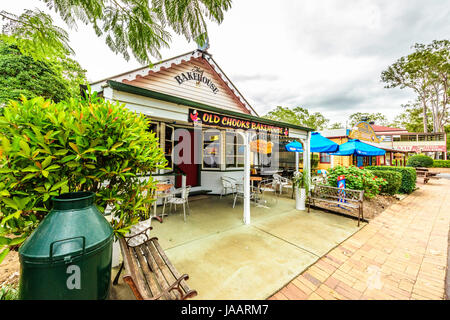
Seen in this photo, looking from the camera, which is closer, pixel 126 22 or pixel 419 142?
pixel 126 22

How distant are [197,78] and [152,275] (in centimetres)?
688

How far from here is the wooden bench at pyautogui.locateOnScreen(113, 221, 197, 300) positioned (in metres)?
1.48

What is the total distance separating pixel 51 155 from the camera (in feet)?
4.99

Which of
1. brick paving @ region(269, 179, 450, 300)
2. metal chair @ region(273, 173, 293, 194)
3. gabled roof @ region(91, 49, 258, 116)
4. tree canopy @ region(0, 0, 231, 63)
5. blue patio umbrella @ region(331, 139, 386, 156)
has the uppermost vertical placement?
gabled roof @ region(91, 49, 258, 116)

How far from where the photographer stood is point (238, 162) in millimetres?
8070

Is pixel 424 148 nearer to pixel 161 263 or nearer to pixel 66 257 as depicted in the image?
pixel 161 263

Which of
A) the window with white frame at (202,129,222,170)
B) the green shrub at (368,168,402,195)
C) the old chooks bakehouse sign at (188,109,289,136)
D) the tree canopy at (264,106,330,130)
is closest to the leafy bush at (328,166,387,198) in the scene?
the green shrub at (368,168,402,195)

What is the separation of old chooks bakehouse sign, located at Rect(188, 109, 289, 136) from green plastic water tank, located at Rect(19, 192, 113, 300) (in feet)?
8.63

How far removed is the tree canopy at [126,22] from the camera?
2047mm

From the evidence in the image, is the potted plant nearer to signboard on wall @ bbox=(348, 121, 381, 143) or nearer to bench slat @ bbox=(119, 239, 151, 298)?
bench slat @ bbox=(119, 239, 151, 298)

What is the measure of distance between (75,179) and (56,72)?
55.2 feet

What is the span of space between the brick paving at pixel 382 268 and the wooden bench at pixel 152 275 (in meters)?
1.35

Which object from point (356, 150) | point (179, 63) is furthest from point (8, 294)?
point (356, 150)

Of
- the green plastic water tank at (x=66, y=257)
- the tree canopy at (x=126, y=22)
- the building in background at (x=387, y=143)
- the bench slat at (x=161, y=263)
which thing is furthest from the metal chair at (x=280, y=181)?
the green plastic water tank at (x=66, y=257)
